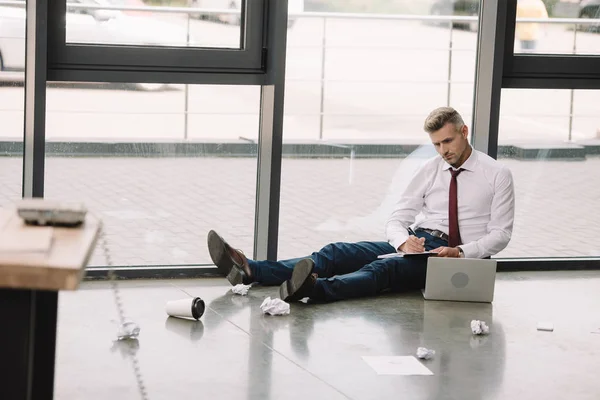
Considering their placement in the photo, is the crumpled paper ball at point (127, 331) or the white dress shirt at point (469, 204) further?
the white dress shirt at point (469, 204)

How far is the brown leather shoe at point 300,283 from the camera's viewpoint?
4.51 metres

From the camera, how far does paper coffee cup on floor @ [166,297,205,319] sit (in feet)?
14.2

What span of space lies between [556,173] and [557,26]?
838 mm

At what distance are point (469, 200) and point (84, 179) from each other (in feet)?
6.40

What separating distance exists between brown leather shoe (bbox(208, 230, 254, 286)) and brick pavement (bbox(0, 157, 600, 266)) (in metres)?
0.48

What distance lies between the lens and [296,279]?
15.0 feet

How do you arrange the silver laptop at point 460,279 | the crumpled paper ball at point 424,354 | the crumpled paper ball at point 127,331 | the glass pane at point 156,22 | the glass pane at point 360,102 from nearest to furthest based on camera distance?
the crumpled paper ball at point 424,354 < the crumpled paper ball at point 127,331 < the silver laptop at point 460,279 < the glass pane at point 156,22 < the glass pane at point 360,102

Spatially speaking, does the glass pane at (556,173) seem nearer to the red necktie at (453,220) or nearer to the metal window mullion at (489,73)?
the metal window mullion at (489,73)

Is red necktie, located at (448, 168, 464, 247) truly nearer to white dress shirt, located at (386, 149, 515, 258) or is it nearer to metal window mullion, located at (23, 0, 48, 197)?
white dress shirt, located at (386, 149, 515, 258)

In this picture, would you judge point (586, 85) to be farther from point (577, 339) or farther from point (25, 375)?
point (25, 375)

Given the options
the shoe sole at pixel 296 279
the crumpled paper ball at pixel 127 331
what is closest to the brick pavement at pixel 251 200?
the shoe sole at pixel 296 279

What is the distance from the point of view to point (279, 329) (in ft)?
14.0

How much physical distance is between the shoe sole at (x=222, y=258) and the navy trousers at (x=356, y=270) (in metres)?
0.10

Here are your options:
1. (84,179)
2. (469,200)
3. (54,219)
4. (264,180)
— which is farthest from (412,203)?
(54,219)
